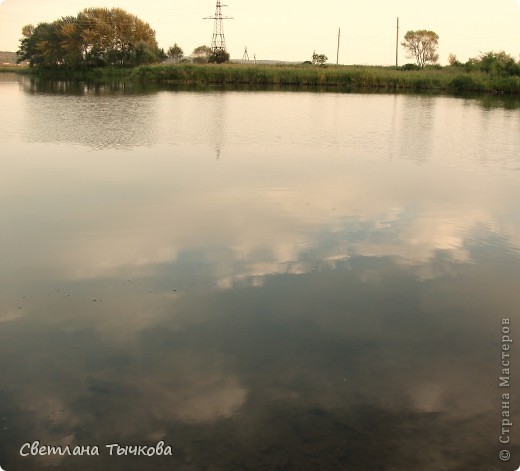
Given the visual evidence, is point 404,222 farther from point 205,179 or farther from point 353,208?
point 205,179

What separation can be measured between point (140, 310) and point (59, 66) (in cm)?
6013

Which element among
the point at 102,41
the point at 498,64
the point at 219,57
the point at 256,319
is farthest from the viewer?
the point at 102,41

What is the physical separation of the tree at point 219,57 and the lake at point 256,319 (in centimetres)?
4665

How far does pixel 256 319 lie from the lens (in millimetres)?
4090

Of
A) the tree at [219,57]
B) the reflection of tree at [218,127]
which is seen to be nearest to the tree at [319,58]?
the tree at [219,57]

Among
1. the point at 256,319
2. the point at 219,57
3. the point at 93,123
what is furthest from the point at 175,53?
the point at 256,319

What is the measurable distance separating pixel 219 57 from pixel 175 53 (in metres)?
7.65

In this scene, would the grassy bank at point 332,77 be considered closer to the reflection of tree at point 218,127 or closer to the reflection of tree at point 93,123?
the reflection of tree at point 218,127

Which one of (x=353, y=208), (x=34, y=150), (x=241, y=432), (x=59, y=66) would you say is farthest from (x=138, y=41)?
(x=241, y=432)

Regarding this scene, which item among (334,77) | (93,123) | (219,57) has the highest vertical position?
(219,57)

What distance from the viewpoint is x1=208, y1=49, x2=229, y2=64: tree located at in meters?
53.5

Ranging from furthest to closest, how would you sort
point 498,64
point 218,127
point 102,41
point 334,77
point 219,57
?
point 102,41 < point 219,57 < point 334,77 < point 498,64 < point 218,127

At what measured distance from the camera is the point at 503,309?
4426 millimetres

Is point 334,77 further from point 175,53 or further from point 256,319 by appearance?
point 256,319
